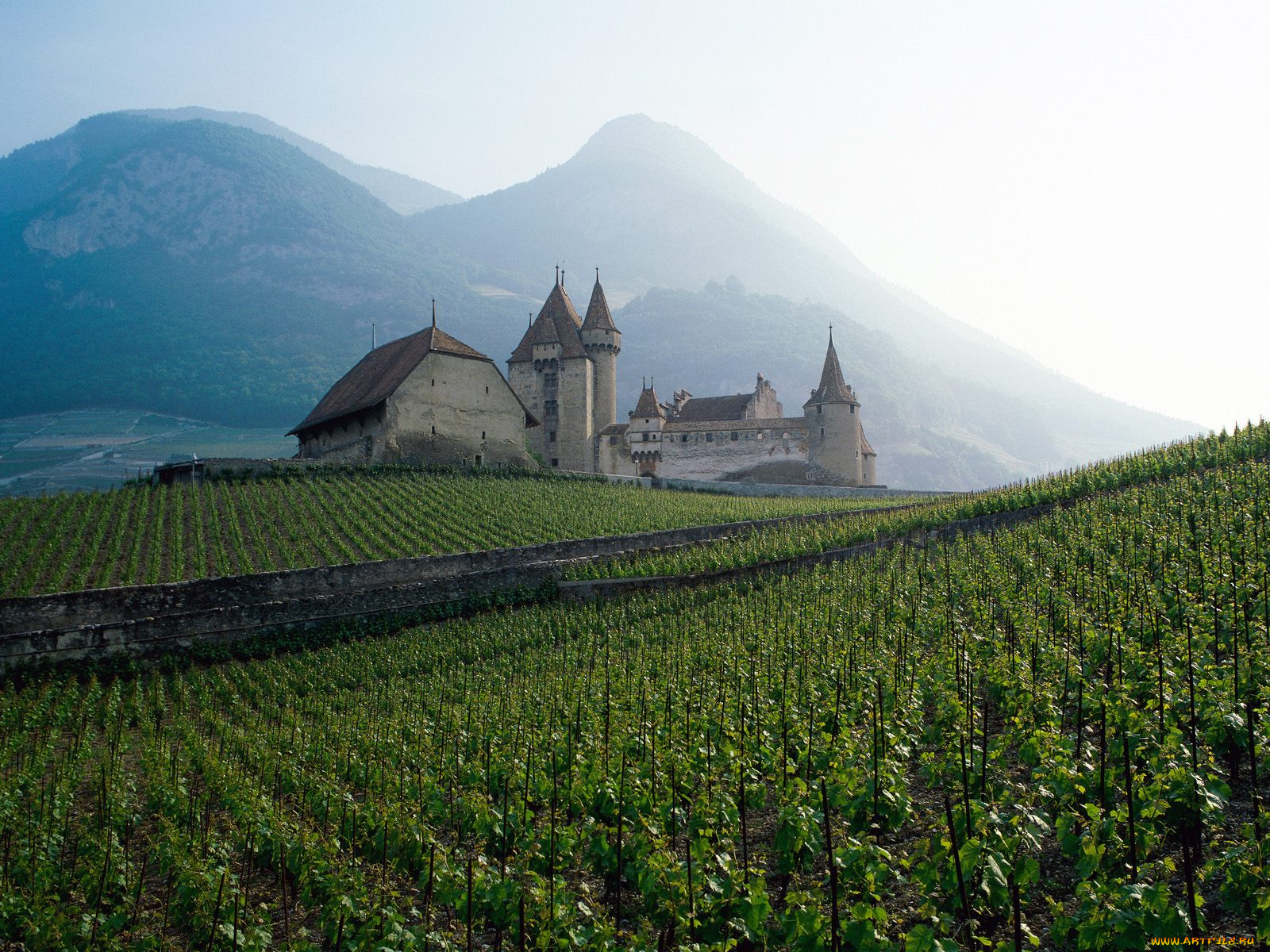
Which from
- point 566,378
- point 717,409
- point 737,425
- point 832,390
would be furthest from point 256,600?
point 717,409

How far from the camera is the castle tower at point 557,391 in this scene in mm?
58344

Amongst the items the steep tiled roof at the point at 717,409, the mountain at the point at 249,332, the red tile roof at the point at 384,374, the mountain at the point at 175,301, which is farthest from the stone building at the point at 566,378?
the mountain at the point at 175,301

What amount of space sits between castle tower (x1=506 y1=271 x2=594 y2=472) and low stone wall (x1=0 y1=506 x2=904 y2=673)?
30884mm

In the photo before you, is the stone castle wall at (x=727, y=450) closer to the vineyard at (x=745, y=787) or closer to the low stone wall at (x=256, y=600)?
the low stone wall at (x=256, y=600)

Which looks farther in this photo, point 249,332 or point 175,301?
point 175,301

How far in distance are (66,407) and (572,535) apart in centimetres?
12738

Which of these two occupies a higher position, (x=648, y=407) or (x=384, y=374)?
(x=384, y=374)

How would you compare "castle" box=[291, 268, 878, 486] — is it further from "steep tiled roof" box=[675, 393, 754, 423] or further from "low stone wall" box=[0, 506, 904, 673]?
"low stone wall" box=[0, 506, 904, 673]

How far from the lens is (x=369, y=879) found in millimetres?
7777

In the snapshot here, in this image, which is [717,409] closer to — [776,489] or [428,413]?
[776,489]

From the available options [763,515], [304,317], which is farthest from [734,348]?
[763,515]

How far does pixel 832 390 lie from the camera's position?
5834cm

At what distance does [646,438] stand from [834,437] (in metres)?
14.6

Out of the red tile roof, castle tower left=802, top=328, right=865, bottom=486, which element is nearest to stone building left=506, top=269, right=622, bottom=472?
the red tile roof
